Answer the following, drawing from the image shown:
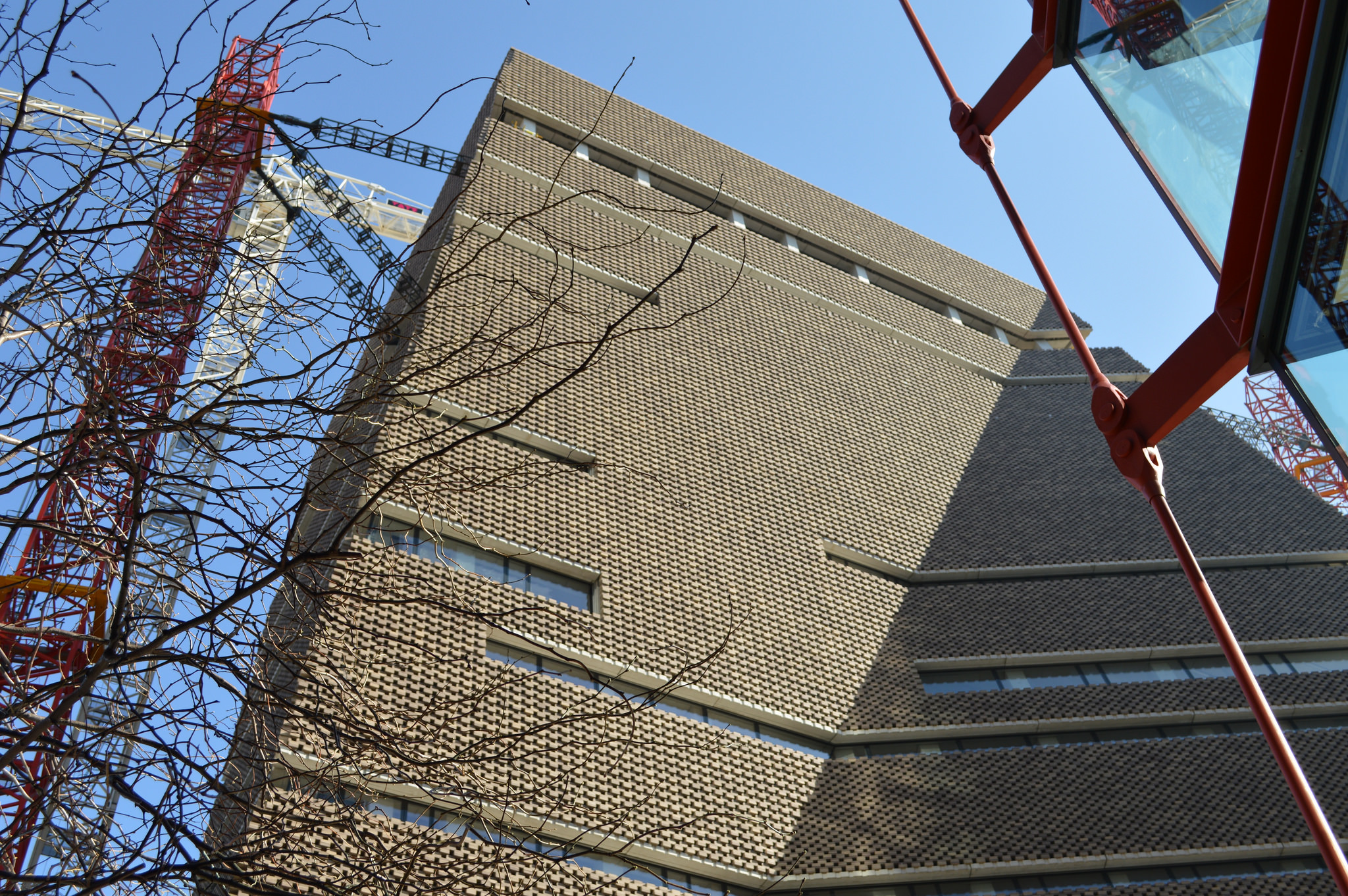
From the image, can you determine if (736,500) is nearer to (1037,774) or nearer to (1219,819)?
(1037,774)

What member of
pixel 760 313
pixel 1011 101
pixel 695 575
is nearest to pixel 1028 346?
pixel 760 313

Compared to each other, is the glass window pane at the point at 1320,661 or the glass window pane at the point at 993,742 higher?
the glass window pane at the point at 1320,661

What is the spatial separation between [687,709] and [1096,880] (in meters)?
6.34

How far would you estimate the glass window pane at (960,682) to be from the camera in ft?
55.6

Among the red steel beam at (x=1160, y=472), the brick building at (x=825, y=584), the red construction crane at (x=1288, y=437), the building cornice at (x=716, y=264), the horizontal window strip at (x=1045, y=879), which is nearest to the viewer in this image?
the red steel beam at (x=1160, y=472)

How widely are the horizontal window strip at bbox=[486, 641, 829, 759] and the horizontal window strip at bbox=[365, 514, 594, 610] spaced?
966 millimetres

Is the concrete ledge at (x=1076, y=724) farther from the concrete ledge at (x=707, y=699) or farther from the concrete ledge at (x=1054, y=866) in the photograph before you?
the concrete ledge at (x=1054, y=866)

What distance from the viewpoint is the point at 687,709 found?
14.4m

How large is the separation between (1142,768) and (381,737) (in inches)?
593

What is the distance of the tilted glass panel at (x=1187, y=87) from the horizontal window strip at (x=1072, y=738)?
12456mm

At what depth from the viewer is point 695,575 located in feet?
52.4

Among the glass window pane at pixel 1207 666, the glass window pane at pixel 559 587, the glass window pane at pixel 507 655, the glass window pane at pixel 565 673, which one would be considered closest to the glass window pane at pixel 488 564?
the glass window pane at pixel 559 587

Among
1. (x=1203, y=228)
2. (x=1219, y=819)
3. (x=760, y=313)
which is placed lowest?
(x=1203, y=228)

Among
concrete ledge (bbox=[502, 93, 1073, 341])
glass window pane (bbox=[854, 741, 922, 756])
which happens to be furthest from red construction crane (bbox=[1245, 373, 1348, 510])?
glass window pane (bbox=[854, 741, 922, 756])
